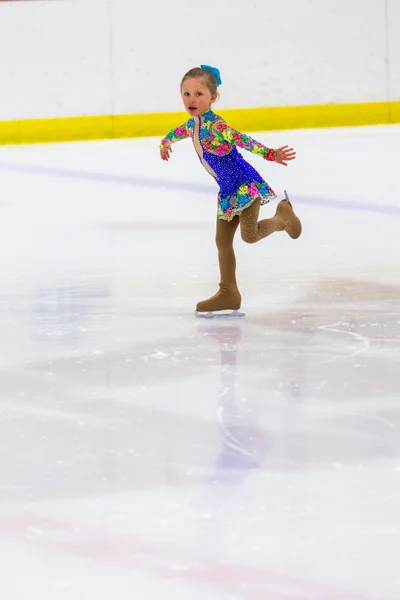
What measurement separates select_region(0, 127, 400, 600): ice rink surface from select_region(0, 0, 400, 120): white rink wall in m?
6.31

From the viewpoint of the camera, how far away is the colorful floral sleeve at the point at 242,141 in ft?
9.23

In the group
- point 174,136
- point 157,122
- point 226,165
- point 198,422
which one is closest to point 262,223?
point 226,165

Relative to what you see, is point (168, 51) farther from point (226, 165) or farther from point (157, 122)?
point (226, 165)

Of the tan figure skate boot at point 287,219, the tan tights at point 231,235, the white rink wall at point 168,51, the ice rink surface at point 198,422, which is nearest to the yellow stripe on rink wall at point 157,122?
the white rink wall at point 168,51

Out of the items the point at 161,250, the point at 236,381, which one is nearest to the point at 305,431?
the point at 236,381

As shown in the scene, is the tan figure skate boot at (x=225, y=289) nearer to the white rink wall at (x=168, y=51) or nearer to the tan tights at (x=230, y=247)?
the tan tights at (x=230, y=247)

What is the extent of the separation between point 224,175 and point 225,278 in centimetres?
26

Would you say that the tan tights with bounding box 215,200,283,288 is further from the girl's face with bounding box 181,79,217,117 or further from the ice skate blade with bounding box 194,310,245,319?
the girl's face with bounding box 181,79,217,117

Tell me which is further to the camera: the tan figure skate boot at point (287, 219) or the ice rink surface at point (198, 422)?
the tan figure skate boot at point (287, 219)

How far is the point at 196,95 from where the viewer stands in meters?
2.86

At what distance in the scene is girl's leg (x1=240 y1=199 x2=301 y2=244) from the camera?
2.90 metres

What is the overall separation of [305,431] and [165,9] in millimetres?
9206

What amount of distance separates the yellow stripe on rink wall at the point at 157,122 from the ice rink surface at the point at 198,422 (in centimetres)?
622

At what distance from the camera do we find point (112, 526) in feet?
4.48
